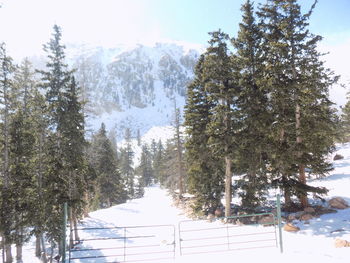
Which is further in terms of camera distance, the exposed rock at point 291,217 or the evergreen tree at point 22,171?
the evergreen tree at point 22,171

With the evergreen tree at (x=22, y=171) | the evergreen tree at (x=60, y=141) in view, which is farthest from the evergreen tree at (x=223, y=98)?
the evergreen tree at (x=22, y=171)

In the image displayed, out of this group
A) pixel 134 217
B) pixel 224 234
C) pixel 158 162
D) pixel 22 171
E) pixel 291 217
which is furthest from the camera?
pixel 158 162

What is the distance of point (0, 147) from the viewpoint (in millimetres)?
16484

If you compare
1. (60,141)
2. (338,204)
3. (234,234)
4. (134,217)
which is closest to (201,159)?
(234,234)

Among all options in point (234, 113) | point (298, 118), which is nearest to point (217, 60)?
point (234, 113)

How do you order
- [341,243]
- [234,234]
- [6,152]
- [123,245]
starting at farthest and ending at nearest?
[123,245] → [6,152] → [234,234] → [341,243]

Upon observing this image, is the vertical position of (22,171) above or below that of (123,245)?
above

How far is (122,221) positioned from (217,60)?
66.6 ft

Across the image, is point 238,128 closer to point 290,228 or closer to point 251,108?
point 251,108

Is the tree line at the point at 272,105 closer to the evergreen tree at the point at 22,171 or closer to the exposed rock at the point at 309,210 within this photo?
the exposed rock at the point at 309,210

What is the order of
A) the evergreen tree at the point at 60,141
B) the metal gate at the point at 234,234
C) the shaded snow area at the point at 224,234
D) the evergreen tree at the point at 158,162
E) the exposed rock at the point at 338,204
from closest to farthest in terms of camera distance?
the shaded snow area at the point at 224,234 → the metal gate at the point at 234,234 → the exposed rock at the point at 338,204 → the evergreen tree at the point at 60,141 → the evergreen tree at the point at 158,162

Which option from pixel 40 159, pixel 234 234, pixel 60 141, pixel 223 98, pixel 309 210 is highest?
pixel 223 98

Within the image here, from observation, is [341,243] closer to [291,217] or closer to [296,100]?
[291,217]

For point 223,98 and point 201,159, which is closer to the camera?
point 223,98
